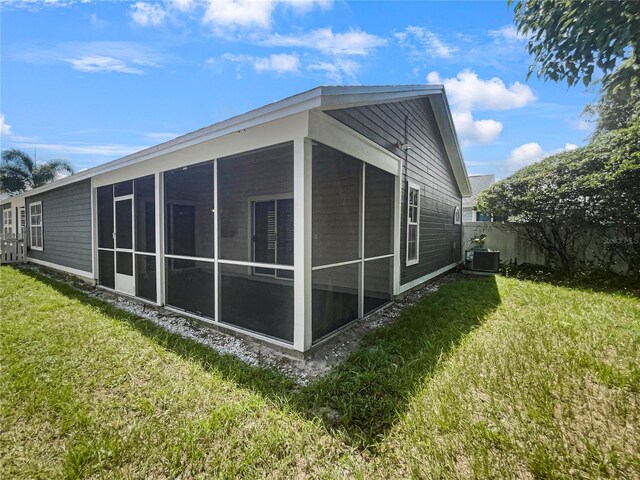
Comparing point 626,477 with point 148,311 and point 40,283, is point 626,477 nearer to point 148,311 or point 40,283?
point 148,311

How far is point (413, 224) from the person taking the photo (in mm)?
6312

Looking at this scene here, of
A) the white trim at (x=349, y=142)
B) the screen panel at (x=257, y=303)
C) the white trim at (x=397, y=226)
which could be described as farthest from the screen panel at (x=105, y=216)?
the white trim at (x=397, y=226)

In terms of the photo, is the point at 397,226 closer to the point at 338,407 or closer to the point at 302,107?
the point at 302,107

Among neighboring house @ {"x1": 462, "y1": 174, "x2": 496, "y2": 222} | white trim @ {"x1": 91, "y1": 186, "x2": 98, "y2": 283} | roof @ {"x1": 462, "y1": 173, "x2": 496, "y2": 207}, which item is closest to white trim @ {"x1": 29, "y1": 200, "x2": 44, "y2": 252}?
white trim @ {"x1": 91, "y1": 186, "x2": 98, "y2": 283}

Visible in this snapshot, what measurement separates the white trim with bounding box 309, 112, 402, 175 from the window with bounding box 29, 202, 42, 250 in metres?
11.3

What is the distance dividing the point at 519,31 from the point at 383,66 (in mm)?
4771

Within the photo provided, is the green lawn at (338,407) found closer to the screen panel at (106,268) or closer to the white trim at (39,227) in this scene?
the screen panel at (106,268)

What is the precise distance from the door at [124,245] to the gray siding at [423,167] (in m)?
4.58

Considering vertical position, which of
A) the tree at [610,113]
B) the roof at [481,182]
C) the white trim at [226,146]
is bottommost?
the white trim at [226,146]

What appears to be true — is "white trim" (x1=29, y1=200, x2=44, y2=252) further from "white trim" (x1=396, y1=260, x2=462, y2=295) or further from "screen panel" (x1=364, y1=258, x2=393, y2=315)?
"white trim" (x1=396, y1=260, x2=462, y2=295)

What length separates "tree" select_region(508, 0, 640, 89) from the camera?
2.18 meters

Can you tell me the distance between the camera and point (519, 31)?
9.25 ft

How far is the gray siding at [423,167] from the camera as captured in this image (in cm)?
464

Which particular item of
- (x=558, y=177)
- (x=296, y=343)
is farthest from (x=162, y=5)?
(x=558, y=177)
